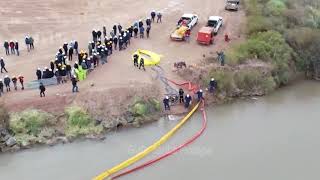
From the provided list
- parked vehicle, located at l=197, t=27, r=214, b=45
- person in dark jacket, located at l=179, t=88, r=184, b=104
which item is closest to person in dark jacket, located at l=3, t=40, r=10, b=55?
person in dark jacket, located at l=179, t=88, r=184, b=104

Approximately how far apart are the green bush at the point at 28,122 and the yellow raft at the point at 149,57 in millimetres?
8355

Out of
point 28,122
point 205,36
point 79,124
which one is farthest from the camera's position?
point 205,36

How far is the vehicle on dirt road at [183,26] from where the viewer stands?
38.8 m

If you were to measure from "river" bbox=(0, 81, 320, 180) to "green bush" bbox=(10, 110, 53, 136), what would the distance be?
122 centimetres

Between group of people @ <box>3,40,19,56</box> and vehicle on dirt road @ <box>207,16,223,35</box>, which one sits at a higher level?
vehicle on dirt road @ <box>207,16,223,35</box>

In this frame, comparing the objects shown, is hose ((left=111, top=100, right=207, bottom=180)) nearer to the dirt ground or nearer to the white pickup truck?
the dirt ground

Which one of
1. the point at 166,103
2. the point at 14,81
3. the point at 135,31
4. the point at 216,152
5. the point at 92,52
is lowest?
the point at 216,152

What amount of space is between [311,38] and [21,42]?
1929 cm

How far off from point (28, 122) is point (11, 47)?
322 inches

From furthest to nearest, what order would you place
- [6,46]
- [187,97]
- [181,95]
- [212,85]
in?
[6,46] < [212,85] < [181,95] < [187,97]

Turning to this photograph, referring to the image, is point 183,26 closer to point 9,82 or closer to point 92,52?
point 92,52

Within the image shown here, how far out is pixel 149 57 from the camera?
121ft

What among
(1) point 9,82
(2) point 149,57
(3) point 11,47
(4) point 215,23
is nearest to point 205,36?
(4) point 215,23

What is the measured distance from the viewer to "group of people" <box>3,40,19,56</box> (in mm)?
36469
